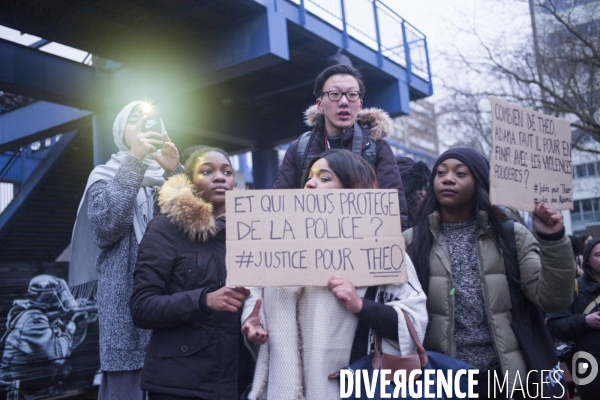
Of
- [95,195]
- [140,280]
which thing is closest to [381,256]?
[140,280]

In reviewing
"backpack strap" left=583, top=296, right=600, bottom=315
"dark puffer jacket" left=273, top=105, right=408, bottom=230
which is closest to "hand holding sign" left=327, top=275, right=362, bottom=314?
"dark puffer jacket" left=273, top=105, right=408, bottom=230

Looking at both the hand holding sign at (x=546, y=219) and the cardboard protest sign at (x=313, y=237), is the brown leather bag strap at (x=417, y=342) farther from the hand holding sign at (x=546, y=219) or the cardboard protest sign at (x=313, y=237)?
the hand holding sign at (x=546, y=219)

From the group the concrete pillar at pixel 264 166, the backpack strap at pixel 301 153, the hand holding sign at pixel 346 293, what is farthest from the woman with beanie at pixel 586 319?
the concrete pillar at pixel 264 166

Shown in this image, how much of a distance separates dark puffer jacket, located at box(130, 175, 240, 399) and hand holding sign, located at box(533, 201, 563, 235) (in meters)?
1.48

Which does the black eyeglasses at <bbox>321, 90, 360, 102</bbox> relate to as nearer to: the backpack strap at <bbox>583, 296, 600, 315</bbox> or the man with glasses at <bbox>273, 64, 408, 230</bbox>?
the man with glasses at <bbox>273, 64, 408, 230</bbox>

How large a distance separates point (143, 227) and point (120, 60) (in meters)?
6.44

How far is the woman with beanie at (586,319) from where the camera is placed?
4094 mm

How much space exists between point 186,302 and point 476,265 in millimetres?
1384

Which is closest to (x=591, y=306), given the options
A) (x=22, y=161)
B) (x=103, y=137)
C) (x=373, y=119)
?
(x=373, y=119)

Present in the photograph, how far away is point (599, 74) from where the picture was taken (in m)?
12.6

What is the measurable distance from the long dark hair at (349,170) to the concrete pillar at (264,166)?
410 inches

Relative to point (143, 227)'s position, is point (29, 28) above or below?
above

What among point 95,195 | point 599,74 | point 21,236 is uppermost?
point 599,74

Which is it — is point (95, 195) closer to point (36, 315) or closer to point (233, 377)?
point (233, 377)
